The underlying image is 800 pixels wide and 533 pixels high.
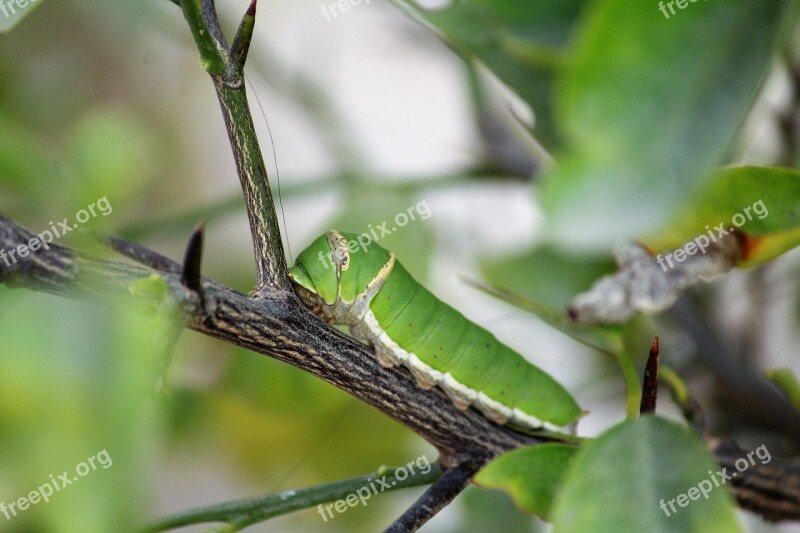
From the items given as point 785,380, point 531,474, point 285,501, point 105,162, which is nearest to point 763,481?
point 785,380

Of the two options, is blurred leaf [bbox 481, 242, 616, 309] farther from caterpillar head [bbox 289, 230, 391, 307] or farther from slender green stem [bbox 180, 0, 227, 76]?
slender green stem [bbox 180, 0, 227, 76]

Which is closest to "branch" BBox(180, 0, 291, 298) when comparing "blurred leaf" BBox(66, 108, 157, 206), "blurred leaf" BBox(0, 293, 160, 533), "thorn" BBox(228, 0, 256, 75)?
"thorn" BBox(228, 0, 256, 75)

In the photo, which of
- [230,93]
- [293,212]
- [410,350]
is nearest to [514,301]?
[410,350]

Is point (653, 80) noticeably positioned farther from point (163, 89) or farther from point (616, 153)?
point (163, 89)

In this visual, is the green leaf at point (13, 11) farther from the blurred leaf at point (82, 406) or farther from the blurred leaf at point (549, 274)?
the blurred leaf at point (549, 274)

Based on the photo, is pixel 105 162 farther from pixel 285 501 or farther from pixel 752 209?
pixel 752 209

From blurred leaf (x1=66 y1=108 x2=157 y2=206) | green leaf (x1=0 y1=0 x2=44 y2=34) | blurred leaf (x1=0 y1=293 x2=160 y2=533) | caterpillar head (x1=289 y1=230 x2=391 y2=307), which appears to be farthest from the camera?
blurred leaf (x1=66 y1=108 x2=157 y2=206)
